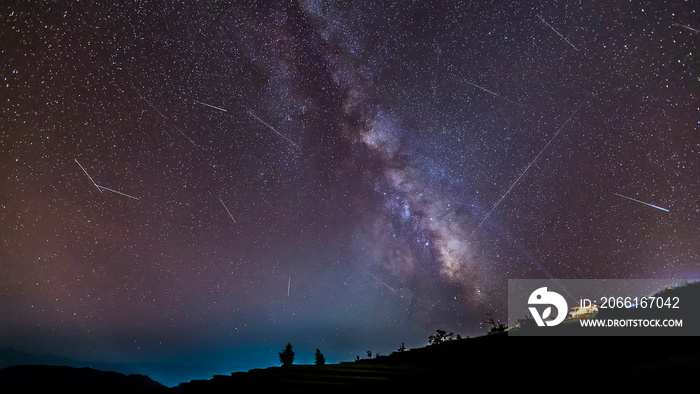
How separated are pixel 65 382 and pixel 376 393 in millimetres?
175090

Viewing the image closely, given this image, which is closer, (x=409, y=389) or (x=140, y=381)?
(x=409, y=389)

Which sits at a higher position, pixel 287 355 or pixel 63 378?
pixel 287 355

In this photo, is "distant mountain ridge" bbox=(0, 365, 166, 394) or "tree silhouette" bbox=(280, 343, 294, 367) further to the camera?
"distant mountain ridge" bbox=(0, 365, 166, 394)

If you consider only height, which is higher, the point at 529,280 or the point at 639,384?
the point at 529,280

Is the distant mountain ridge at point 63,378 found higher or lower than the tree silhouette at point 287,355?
lower

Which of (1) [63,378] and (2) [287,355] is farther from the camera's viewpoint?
(1) [63,378]

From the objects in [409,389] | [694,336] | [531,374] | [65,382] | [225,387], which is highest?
[694,336]

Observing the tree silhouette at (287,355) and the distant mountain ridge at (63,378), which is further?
the distant mountain ridge at (63,378)

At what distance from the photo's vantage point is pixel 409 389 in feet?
15.0

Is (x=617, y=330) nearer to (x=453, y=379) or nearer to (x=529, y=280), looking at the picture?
(x=529, y=280)

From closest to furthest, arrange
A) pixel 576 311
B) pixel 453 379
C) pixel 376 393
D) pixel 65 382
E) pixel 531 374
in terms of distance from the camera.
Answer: pixel 376 393 < pixel 453 379 < pixel 531 374 < pixel 576 311 < pixel 65 382

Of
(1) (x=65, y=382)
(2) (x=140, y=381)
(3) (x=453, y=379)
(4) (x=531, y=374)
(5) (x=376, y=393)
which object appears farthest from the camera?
(2) (x=140, y=381)

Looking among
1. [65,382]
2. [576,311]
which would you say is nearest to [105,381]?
[65,382]

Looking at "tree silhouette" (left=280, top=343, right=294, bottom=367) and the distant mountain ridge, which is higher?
"tree silhouette" (left=280, top=343, right=294, bottom=367)
